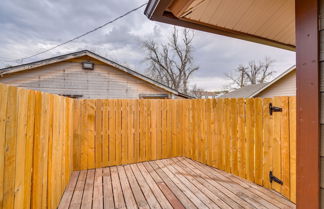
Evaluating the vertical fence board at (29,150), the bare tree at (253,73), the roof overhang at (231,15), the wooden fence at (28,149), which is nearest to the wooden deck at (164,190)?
the wooden fence at (28,149)

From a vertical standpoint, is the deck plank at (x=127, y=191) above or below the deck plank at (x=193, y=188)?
below

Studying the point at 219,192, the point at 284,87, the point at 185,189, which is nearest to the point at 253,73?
the point at 284,87

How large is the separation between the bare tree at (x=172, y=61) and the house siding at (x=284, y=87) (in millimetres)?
6924

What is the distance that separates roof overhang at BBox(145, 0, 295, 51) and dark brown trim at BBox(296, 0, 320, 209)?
2.15ft

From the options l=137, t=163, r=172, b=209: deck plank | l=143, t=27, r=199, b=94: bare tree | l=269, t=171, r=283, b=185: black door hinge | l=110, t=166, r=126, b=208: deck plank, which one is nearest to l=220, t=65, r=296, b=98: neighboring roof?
l=143, t=27, r=199, b=94: bare tree

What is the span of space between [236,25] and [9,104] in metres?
2.00

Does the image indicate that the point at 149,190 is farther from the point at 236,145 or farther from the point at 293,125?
the point at 293,125

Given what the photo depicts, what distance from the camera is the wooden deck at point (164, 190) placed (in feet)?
6.97

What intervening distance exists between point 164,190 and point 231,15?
7.98ft

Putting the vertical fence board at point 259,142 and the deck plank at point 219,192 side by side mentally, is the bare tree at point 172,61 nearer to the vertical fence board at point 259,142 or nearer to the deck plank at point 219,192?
the deck plank at point 219,192

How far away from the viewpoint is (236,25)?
1651 millimetres

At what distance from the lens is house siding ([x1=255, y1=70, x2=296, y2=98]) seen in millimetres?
8477

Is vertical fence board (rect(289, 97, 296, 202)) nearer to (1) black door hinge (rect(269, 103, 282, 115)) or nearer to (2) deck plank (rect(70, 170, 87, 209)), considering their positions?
(1) black door hinge (rect(269, 103, 282, 115))

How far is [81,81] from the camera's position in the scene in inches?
221
